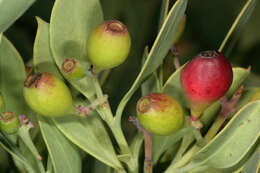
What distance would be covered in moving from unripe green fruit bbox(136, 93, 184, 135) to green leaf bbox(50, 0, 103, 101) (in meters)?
0.16

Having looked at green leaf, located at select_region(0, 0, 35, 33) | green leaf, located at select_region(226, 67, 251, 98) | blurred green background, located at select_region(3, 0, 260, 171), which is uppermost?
green leaf, located at select_region(0, 0, 35, 33)

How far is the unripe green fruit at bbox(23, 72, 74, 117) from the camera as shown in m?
0.82

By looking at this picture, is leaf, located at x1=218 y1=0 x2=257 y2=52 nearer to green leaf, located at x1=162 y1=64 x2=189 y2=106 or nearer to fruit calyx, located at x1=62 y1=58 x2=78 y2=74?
green leaf, located at x1=162 y1=64 x2=189 y2=106

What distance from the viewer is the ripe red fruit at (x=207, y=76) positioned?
0.82 meters

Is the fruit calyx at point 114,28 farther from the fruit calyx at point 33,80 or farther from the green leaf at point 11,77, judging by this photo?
the green leaf at point 11,77

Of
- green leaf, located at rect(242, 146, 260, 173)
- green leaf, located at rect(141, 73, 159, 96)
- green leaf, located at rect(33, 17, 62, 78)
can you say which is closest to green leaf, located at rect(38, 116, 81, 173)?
green leaf, located at rect(33, 17, 62, 78)

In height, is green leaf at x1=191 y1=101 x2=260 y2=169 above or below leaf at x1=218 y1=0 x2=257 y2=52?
below

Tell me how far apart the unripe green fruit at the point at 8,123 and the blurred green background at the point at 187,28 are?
0.57 metres

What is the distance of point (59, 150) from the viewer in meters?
0.93

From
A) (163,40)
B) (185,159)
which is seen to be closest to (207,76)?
(163,40)

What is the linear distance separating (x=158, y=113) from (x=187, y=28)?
3.74ft

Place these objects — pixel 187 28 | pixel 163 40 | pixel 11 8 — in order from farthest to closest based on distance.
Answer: pixel 187 28 → pixel 163 40 → pixel 11 8

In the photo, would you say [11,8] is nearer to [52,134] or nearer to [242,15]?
[52,134]

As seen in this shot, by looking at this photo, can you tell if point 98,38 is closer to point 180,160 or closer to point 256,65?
point 180,160
